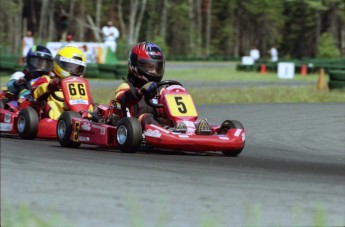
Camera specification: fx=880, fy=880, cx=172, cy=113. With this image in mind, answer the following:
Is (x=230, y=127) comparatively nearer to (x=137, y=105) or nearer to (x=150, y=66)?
(x=137, y=105)

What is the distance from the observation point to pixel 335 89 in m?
19.1

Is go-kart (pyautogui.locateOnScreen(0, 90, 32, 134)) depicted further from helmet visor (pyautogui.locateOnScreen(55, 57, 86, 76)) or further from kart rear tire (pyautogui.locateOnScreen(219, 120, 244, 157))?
kart rear tire (pyautogui.locateOnScreen(219, 120, 244, 157))

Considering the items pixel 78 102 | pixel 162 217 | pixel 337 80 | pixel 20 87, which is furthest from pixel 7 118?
pixel 337 80

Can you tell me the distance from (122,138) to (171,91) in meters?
0.75

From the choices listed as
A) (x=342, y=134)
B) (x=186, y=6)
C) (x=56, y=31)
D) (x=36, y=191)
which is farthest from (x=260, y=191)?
(x=56, y=31)

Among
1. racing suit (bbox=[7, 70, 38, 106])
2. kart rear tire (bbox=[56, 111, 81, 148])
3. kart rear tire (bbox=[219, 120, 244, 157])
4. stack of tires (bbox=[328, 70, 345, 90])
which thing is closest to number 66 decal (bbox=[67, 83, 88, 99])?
kart rear tire (bbox=[56, 111, 81, 148])

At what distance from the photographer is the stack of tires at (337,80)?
19062 mm

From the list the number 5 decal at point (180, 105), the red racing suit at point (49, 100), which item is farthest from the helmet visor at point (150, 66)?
the red racing suit at point (49, 100)

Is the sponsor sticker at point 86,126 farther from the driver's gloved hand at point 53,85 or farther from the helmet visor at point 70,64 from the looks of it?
the helmet visor at point 70,64

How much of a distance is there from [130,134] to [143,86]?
70 cm

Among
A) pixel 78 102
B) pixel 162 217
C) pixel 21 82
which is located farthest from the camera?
pixel 21 82

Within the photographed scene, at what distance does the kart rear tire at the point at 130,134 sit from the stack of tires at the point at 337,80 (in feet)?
37.1

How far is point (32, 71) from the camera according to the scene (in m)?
11.7

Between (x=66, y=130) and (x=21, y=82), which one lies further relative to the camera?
(x=21, y=82)
